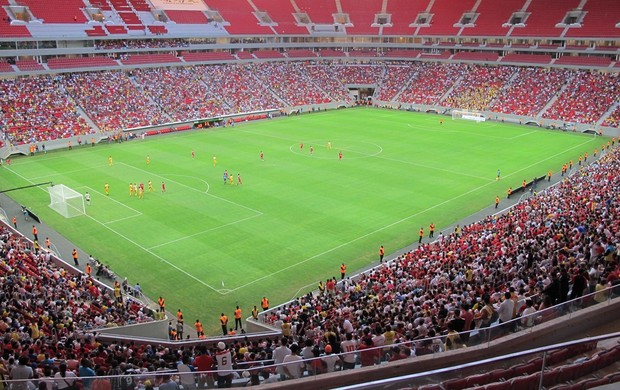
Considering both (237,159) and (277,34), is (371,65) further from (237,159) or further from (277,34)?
(237,159)

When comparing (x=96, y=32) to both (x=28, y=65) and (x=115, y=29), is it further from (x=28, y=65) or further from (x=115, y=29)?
(x=28, y=65)

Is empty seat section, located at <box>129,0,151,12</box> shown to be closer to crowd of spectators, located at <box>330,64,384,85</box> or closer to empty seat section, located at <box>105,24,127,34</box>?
empty seat section, located at <box>105,24,127,34</box>

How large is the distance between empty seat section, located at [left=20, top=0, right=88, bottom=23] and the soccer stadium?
0.33 meters

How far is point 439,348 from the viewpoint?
413 inches

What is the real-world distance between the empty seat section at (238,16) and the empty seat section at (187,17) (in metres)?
3.27

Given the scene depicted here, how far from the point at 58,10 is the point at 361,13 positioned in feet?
155

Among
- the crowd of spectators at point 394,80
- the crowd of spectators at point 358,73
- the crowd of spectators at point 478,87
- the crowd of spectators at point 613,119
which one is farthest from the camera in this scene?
the crowd of spectators at point 358,73

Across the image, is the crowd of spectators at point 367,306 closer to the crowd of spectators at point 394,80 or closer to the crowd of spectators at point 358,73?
the crowd of spectators at point 394,80

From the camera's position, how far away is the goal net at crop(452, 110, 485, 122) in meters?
65.9

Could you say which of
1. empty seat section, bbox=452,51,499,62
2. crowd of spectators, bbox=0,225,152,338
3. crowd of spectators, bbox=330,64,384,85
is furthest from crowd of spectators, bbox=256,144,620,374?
crowd of spectators, bbox=330,64,384,85

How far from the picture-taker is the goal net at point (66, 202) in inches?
1319

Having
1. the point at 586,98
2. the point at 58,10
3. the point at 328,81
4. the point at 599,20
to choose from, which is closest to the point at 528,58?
the point at 599,20

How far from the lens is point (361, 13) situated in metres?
90.6

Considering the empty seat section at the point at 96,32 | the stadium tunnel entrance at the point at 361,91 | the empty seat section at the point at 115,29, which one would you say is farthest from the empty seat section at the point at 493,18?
the empty seat section at the point at 96,32
